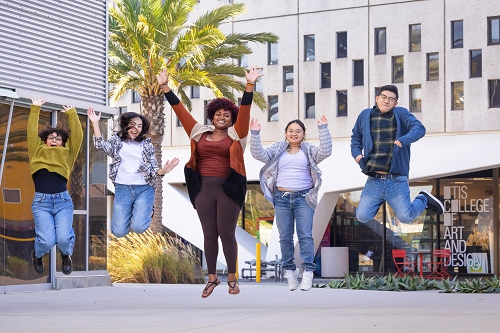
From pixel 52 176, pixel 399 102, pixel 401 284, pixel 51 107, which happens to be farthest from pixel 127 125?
pixel 399 102

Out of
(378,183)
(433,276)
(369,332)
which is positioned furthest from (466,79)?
(369,332)

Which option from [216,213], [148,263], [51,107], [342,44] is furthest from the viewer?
[342,44]

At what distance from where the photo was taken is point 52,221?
12.8 m

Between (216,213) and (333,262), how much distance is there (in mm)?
29817

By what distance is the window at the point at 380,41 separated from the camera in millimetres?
40125

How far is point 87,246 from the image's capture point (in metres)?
21.2

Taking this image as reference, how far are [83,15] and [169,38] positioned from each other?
10.2 m

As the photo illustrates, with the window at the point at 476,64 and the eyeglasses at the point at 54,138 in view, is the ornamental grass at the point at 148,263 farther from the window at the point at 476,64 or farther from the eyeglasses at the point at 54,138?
the window at the point at 476,64

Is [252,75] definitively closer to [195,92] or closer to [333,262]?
[333,262]

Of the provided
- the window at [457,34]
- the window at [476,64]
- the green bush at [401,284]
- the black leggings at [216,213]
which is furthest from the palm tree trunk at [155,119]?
the black leggings at [216,213]

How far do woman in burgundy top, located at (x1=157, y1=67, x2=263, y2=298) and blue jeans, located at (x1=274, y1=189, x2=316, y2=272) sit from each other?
1.14 m

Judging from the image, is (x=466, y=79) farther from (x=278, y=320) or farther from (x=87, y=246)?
(x=278, y=320)

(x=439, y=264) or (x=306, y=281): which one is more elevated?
(x=306, y=281)

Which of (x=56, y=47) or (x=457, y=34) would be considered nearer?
(x=56, y=47)
